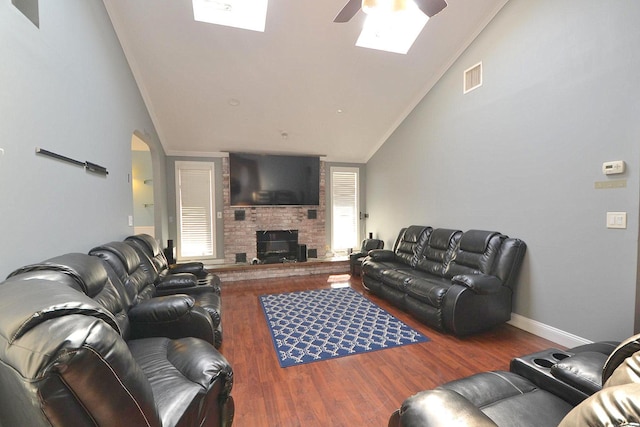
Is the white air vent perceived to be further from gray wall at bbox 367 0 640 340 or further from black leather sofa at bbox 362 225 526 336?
black leather sofa at bbox 362 225 526 336

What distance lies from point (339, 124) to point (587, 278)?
13.8ft

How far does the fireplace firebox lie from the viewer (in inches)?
237

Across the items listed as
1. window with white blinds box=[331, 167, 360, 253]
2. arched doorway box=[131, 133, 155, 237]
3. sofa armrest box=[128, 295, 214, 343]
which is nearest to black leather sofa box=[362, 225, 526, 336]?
sofa armrest box=[128, 295, 214, 343]

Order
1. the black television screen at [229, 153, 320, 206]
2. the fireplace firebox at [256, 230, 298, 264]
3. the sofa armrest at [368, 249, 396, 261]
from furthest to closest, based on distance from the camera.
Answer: the fireplace firebox at [256, 230, 298, 264]
the black television screen at [229, 153, 320, 206]
the sofa armrest at [368, 249, 396, 261]

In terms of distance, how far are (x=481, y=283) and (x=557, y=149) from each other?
1.52 metres

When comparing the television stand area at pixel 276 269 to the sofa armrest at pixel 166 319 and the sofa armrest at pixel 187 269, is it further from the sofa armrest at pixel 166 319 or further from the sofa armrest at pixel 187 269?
the sofa armrest at pixel 166 319

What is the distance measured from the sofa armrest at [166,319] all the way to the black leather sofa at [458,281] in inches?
93.5

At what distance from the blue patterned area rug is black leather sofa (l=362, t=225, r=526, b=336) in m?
0.31

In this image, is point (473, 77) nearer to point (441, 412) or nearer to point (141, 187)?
point (441, 412)

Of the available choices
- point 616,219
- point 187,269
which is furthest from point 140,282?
point 616,219

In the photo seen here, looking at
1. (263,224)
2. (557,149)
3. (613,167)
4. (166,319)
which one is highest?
(557,149)

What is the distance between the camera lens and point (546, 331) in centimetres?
277

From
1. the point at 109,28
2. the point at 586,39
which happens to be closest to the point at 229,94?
the point at 109,28

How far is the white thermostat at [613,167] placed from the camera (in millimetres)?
2219
